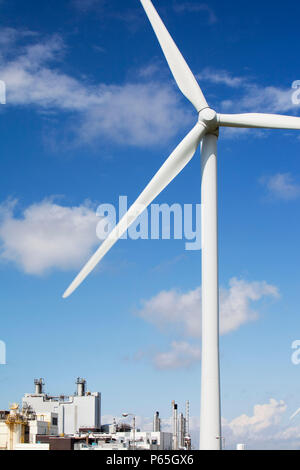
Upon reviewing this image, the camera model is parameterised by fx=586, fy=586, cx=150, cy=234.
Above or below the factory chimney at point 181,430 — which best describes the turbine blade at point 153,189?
above

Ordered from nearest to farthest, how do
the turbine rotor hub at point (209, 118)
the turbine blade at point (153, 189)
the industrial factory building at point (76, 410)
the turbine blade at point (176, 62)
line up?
the turbine blade at point (153, 189), the turbine rotor hub at point (209, 118), the turbine blade at point (176, 62), the industrial factory building at point (76, 410)

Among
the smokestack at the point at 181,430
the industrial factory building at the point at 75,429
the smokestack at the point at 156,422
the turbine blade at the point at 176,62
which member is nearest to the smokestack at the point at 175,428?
the industrial factory building at the point at 75,429

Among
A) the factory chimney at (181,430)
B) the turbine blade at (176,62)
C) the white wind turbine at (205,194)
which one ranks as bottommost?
the factory chimney at (181,430)

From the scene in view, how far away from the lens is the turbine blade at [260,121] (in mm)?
42094

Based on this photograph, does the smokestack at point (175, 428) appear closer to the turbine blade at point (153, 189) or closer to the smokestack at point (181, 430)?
the smokestack at point (181, 430)

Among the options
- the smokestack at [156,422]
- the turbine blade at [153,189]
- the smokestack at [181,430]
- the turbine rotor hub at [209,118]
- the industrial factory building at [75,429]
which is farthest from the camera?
the smokestack at [156,422]

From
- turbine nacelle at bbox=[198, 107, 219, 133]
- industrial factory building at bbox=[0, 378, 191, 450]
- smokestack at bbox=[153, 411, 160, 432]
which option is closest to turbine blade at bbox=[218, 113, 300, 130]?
turbine nacelle at bbox=[198, 107, 219, 133]

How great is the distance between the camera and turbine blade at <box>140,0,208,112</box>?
43375 millimetres

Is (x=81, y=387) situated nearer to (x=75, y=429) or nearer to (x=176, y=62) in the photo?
(x=75, y=429)

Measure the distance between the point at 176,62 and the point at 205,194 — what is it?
11079 mm

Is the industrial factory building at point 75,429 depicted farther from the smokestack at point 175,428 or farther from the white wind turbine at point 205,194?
the white wind turbine at point 205,194

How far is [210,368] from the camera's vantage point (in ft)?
119

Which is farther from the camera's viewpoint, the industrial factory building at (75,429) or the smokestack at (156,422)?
the smokestack at (156,422)
